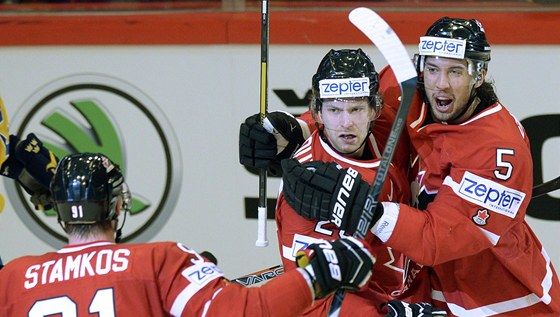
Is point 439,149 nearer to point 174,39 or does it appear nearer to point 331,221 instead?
point 331,221

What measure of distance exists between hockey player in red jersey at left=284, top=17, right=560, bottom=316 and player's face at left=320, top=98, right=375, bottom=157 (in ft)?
0.52

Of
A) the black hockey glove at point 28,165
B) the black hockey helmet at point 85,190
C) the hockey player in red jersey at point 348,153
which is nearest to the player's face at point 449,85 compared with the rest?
the hockey player in red jersey at point 348,153

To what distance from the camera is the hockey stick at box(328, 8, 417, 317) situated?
2264 mm

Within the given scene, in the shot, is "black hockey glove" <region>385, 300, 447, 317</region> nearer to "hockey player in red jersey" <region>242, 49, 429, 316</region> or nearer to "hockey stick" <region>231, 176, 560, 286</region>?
"hockey player in red jersey" <region>242, 49, 429, 316</region>

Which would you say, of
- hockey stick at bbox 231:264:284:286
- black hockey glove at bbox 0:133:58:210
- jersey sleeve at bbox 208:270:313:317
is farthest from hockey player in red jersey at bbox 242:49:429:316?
black hockey glove at bbox 0:133:58:210

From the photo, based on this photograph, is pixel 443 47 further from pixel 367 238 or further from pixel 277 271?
pixel 277 271

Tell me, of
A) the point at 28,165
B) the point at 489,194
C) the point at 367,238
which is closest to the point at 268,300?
the point at 367,238

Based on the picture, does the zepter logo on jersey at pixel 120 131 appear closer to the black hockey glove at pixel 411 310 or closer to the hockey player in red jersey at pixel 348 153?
the hockey player in red jersey at pixel 348 153

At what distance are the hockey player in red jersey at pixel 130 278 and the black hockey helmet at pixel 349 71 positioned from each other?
504mm

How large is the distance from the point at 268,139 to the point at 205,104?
1101mm

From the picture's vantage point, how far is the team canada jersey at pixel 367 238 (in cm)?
245

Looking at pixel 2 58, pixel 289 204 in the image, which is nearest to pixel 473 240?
pixel 289 204

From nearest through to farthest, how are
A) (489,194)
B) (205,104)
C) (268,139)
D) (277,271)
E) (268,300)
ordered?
(268,300), (489,194), (268,139), (277,271), (205,104)

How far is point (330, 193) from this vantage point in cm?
234
